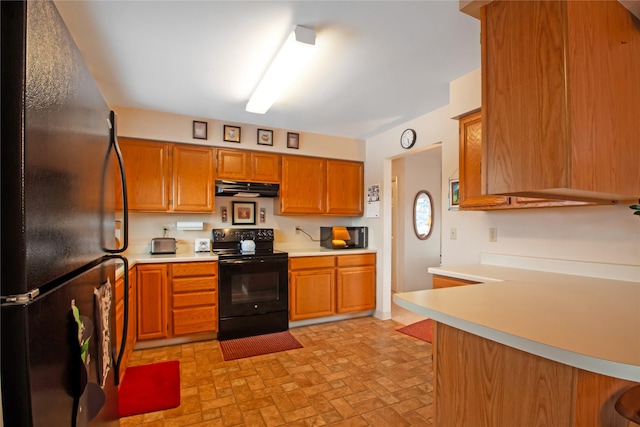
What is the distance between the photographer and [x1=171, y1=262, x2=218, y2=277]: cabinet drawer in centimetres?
316

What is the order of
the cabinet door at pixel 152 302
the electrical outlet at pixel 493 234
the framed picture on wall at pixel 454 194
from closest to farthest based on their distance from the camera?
the electrical outlet at pixel 493 234 < the framed picture on wall at pixel 454 194 < the cabinet door at pixel 152 302

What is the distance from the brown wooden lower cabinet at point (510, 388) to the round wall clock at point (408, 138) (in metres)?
2.71

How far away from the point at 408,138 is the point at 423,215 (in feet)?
7.79

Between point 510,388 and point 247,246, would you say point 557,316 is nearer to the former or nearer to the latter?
point 510,388

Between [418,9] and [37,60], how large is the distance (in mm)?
1826

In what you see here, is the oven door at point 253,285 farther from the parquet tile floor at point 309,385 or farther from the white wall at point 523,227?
the white wall at point 523,227

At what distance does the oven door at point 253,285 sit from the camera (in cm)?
335

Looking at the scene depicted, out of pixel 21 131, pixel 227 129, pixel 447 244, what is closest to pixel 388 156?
pixel 447 244

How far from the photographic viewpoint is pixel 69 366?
2.38 feet

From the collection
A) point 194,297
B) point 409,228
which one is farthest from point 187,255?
point 409,228

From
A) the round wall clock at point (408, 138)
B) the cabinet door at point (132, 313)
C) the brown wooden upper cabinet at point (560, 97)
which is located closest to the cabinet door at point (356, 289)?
the round wall clock at point (408, 138)

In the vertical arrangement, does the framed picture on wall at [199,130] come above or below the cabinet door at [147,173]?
above

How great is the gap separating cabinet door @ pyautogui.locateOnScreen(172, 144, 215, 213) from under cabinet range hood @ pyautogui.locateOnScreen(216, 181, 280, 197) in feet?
0.42

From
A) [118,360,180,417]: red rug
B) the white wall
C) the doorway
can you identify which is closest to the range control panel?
[118,360,180,417]: red rug
